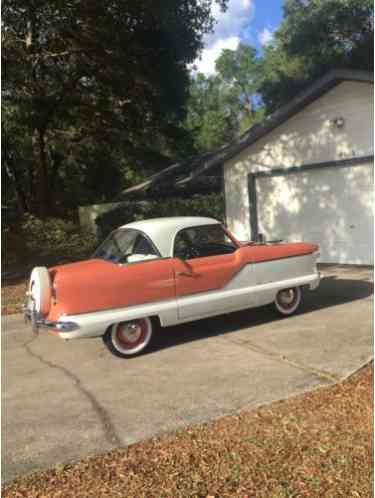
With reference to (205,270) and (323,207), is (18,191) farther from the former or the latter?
(205,270)

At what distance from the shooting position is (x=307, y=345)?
19.0 ft

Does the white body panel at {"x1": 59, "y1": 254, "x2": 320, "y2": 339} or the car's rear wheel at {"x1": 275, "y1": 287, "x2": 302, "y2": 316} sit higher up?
the white body panel at {"x1": 59, "y1": 254, "x2": 320, "y2": 339}

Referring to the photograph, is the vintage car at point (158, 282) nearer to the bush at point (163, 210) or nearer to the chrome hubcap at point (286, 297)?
the chrome hubcap at point (286, 297)

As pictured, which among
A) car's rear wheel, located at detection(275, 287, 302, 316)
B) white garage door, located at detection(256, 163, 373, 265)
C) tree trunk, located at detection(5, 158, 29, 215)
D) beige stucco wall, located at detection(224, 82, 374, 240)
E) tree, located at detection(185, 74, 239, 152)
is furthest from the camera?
tree, located at detection(185, 74, 239, 152)

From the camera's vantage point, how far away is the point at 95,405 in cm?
443

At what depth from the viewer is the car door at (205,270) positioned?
6.12m

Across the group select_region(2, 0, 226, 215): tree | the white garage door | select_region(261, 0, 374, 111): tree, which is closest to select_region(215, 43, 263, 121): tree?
select_region(261, 0, 374, 111): tree

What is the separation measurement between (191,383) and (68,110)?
16.3 metres

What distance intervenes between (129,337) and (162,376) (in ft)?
3.13

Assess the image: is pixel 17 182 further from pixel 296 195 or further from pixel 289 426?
pixel 289 426

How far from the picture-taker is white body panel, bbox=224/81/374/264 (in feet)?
36.5

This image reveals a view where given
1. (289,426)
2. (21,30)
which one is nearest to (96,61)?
(21,30)

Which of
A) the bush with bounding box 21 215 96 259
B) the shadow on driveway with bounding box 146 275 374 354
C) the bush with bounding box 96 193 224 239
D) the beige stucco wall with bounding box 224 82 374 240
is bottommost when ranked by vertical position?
the shadow on driveway with bounding box 146 275 374 354

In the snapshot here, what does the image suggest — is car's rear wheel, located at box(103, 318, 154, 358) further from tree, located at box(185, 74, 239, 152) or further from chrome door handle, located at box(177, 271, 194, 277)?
tree, located at box(185, 74, 239, 152)
